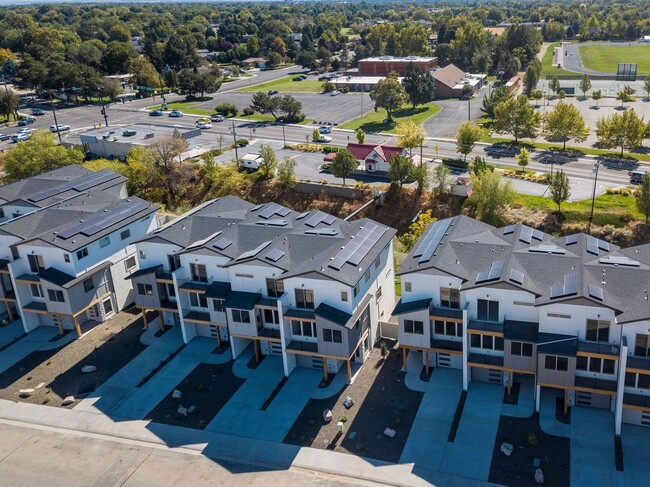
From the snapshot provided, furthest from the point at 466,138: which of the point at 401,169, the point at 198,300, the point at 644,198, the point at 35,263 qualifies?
the point at 35,263

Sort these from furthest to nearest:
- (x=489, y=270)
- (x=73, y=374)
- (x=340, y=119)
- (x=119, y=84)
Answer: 1. (x=119, y=84)
2. (x=340, y=119)
3. (x=73, y=374)
4. (x=489, y=270)

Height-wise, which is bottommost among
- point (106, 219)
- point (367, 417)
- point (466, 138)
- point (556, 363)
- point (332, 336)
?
point (367, 417)

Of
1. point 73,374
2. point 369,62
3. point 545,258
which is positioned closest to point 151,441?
point 73,374

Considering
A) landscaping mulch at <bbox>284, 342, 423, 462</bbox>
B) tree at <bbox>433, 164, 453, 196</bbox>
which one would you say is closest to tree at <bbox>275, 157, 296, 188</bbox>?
tree at <bbox>433, 164, 453, 196</bbox>

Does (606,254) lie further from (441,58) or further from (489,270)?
(441,58)

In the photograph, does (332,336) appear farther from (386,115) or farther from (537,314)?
(386,115)

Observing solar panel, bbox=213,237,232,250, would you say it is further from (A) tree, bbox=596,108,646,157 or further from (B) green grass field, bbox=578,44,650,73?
(B) green grass field, bbox=578,44,650,73
